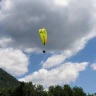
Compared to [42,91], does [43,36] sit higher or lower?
lower

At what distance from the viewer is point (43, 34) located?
181ft

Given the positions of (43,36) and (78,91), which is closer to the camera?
(43,36)

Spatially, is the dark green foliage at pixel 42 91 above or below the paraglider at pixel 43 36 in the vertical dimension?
above

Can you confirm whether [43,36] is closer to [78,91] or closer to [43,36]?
[43,36]

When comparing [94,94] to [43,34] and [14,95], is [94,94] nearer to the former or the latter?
[14,95]

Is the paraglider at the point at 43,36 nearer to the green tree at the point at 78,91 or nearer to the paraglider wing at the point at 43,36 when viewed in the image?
the paraglider wing at the point at 43,36

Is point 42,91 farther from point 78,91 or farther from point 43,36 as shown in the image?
point 43,36

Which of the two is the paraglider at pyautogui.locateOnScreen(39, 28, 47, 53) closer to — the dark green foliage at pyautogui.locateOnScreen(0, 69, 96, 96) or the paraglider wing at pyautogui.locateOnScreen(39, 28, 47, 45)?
the paraglider wing at pyautogui.locateOnScreen(39, 28, 47, 45)

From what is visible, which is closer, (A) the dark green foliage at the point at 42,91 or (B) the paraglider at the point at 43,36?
(B) the paraglider at the point at 43,36

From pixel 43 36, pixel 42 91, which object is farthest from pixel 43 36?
pixel 42 91

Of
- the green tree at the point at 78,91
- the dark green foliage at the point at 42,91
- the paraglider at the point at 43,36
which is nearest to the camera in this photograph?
the paraglider at the point at 43,36

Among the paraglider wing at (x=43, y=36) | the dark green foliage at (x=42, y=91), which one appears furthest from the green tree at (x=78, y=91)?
the paraglider wing at (x=43, y=36)

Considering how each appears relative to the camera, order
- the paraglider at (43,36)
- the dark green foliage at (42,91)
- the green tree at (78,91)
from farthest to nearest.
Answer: the green tree at (78,91)
the dark green foliage at (42,91)
the paraglider at (43,36)

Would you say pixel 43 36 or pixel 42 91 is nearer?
pixel 43 36
